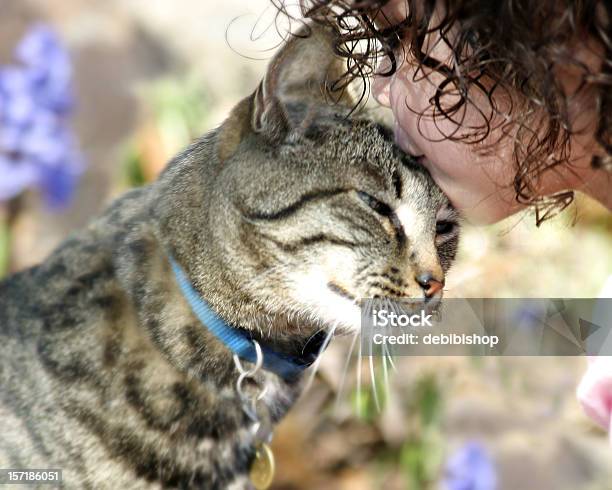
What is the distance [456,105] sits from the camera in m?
1.23

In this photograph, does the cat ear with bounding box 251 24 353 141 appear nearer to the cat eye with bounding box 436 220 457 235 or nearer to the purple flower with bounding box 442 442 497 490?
the cat eye with bounding box 436 220 457 235

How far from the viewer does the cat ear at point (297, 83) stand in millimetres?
1323

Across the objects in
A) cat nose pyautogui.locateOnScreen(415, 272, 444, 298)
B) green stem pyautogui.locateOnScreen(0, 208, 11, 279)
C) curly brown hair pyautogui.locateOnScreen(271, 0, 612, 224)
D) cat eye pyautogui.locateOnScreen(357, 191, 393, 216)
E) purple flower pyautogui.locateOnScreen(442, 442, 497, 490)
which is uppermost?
green stem pyautogui.locateOnScreen(0, 208, 11, 279)

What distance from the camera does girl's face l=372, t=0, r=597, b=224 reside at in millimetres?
1231

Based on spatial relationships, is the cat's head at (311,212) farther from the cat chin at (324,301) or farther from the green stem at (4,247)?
the green stem at (4,247)

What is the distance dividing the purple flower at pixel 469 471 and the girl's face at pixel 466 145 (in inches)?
36.4

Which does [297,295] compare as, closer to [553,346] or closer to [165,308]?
[165,308]

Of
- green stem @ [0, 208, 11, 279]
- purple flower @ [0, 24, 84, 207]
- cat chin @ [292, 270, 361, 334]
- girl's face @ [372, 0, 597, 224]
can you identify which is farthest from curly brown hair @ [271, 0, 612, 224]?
green stem @ [0, 208, 11, 279]

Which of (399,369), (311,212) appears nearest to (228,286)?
(311,212)

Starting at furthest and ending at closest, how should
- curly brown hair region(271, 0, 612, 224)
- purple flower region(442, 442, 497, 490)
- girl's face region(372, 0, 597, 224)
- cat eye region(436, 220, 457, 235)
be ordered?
1. purple flower region(442, 442, 497, 490)
2. cat eye region(436, 220, 457, 235)
3. girl's face region(372, 0, 597, 224)
4. curly brown hair region(271, 0, 612, 224)

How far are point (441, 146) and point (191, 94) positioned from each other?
1858 millimetres

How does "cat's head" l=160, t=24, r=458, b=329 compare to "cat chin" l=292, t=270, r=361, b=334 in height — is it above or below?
above

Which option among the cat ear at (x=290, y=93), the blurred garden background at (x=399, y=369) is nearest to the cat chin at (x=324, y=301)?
the cat ear at (x=290, y=93)

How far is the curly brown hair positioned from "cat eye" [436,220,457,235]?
174 mm
